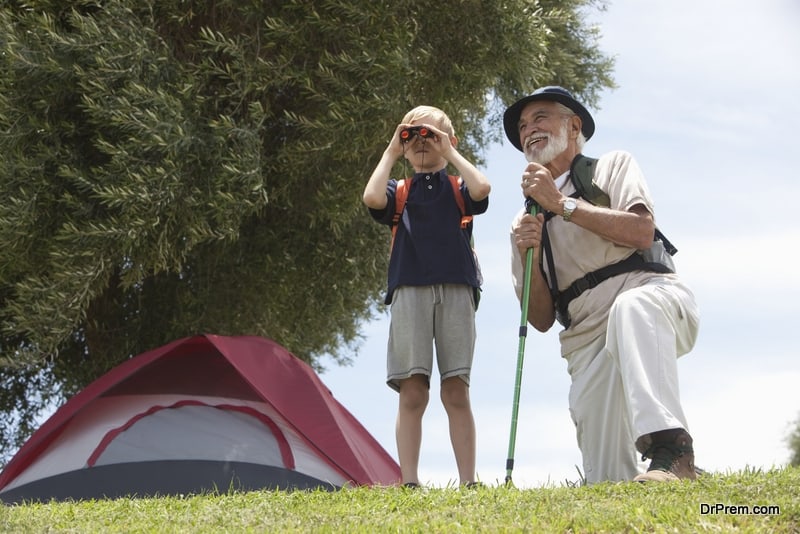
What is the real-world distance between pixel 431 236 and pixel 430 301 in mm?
468

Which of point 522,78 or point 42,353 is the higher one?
point 522,78

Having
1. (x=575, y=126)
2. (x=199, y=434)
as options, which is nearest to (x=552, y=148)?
(x=575, y=126)

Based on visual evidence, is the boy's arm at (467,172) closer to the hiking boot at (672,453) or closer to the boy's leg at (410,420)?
the boy's leg at (410,420)

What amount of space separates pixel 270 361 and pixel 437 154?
3.50 m

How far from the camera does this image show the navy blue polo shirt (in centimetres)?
679

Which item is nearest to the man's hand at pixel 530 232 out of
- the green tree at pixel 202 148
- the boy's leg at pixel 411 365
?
the boy's leg at pixel 411 365

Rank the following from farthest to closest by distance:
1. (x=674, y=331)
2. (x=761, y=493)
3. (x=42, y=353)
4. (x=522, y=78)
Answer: (x=522, y=78), (x=42, y=353), (x=674, y=331), (x=761, y=493)

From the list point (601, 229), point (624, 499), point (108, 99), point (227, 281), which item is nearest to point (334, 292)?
point (227, 281)

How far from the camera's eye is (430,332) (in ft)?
22.2

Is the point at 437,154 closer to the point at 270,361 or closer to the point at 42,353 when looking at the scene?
the point at 270,361

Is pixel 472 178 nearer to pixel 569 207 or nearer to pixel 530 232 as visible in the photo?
pixel 530 232

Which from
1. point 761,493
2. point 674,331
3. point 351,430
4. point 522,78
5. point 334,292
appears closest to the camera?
point 761,493

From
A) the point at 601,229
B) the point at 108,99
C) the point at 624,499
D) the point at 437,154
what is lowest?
the point at 624,499

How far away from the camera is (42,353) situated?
34.6 ft
